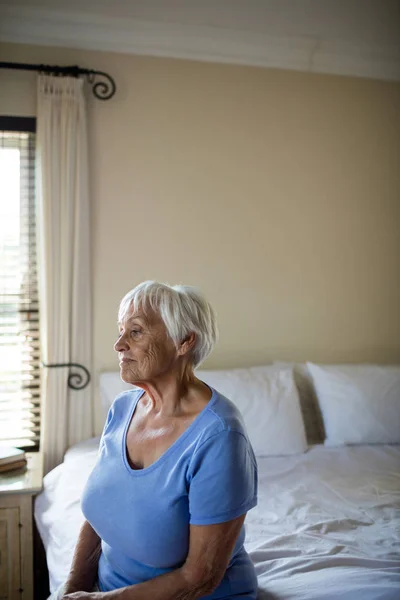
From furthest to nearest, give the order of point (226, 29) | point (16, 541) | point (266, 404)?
point (226, 29), point (266, 404), point (16, 541)

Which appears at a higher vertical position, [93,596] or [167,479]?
[167,479]

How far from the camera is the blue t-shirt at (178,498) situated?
4.22 ft

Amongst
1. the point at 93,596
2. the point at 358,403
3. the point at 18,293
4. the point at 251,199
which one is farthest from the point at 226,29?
the point at 93,596

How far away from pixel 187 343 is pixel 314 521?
0.90m

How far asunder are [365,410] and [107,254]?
1498 mm

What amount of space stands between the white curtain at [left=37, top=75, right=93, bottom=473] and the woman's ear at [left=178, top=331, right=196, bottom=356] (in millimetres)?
1437

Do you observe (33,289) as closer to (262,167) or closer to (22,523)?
(22,523)

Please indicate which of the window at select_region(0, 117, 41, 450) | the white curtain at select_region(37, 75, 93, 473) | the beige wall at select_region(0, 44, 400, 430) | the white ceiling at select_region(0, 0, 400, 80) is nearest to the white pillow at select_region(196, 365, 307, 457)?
the beige wall at select_region(0, 44, 400, 430)

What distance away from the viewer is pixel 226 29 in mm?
3053

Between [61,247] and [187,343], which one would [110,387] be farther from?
[187,343]

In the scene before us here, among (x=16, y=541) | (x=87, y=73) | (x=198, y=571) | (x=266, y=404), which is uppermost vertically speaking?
(x=87, y=73)

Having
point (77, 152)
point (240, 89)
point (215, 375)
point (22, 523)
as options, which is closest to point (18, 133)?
point (77, 152)

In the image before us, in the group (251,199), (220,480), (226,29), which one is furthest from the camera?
(251,199)

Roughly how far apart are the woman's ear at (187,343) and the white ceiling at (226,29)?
1.90 metres
